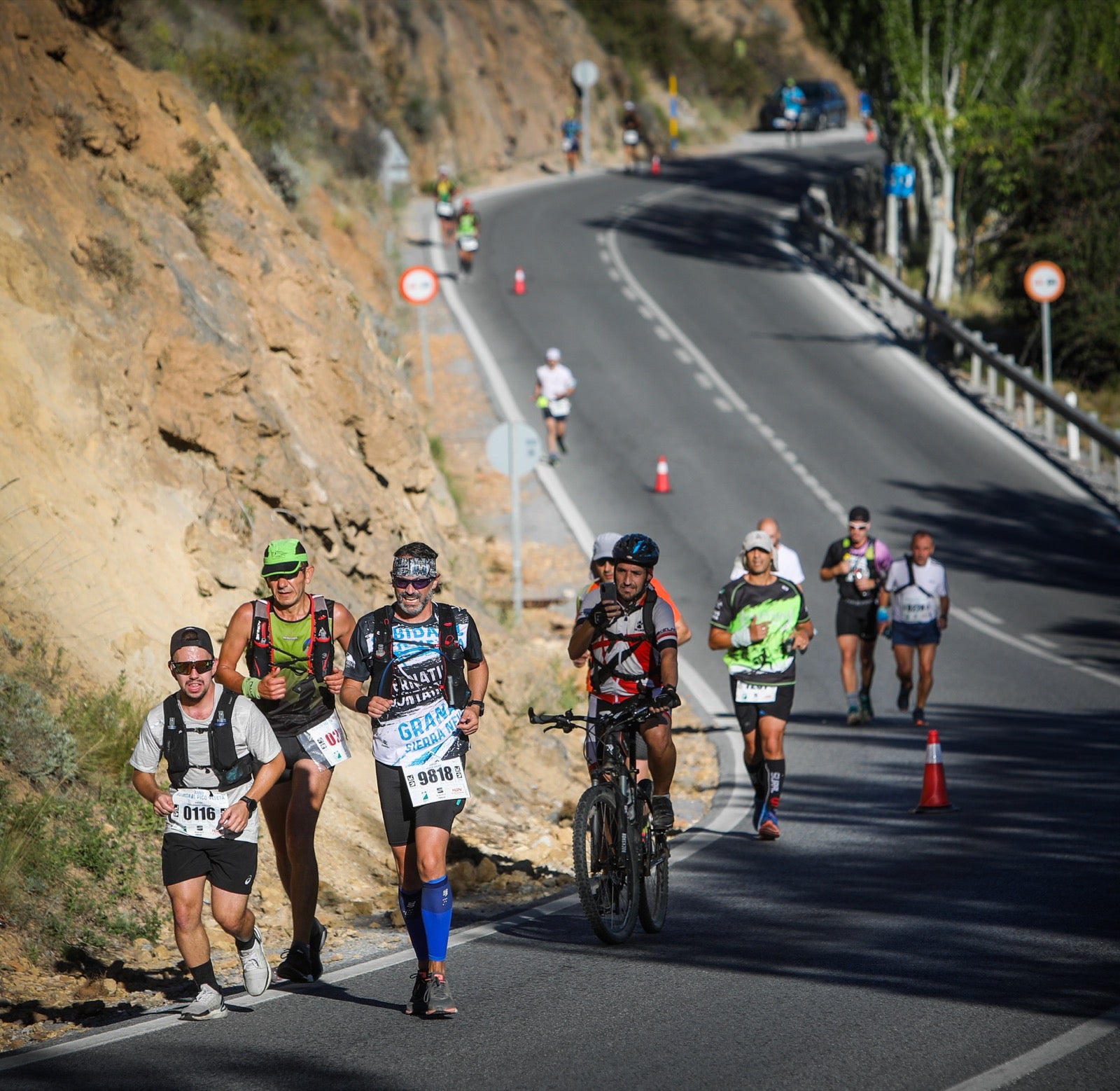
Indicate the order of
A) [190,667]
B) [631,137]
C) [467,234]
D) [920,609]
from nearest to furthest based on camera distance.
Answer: [190,667] < [920,609] < [467,234] < [631,137]

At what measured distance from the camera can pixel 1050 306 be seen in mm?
31516

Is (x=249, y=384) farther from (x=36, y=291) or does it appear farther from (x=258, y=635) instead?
(x=258, y=635)

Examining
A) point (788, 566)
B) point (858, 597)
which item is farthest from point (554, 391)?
point (788, 566)

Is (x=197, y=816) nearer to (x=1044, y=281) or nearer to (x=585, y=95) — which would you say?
(x=1044, y=281)

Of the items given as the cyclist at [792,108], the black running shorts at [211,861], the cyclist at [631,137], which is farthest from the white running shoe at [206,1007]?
the cyclist at [792,108]

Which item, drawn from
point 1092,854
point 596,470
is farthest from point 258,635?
point 596,470

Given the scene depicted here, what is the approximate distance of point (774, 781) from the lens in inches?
432

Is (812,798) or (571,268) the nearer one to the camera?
(812,798)

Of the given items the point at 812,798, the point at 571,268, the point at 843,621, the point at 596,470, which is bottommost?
the point at 812,798

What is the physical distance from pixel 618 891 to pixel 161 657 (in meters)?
3.93

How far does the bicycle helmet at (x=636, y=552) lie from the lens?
8.60 m

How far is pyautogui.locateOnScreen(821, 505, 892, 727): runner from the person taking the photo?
15.2m

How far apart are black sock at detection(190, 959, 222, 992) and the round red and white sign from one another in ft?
65.0

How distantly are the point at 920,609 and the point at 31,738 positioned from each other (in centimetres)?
883
